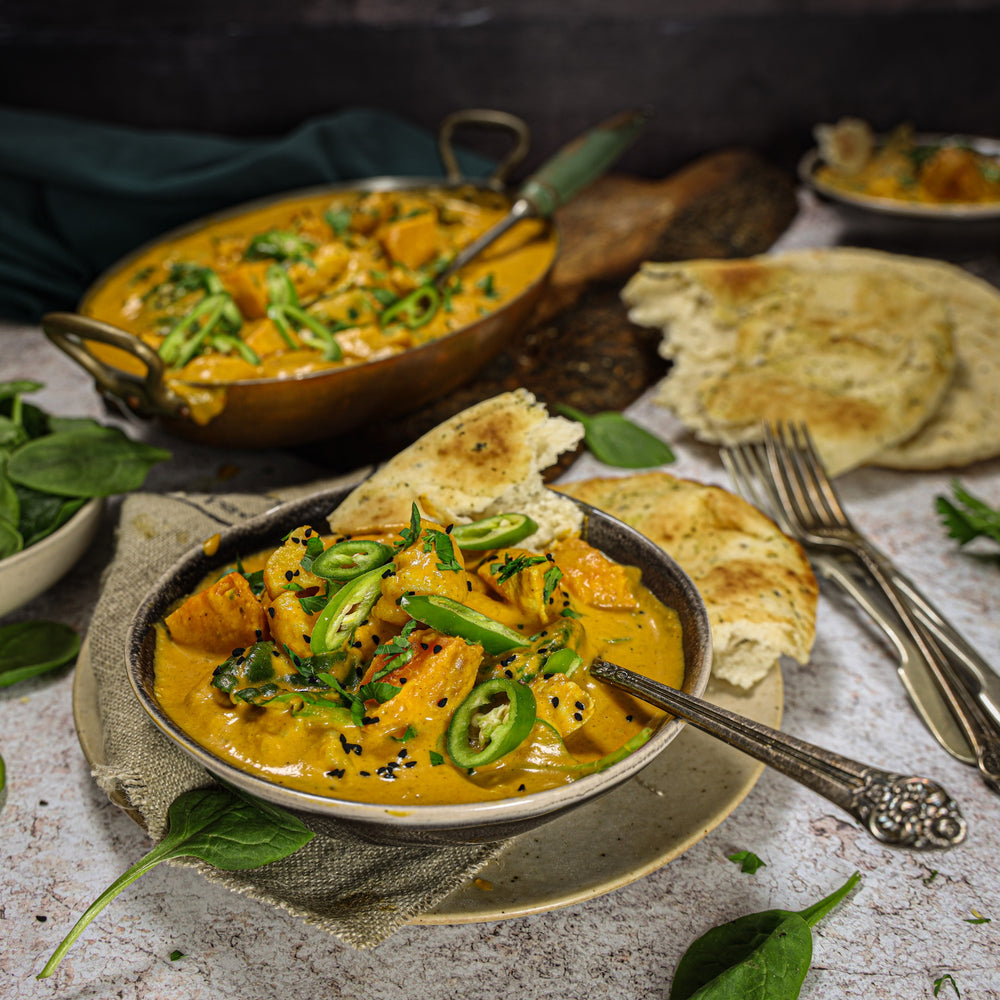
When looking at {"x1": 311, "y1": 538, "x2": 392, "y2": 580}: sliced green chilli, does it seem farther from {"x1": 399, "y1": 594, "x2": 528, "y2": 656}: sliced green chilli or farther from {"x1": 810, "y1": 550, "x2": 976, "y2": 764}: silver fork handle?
{"x1": 810, "y1": 550, "x2": 976, "y2": 764}: silver fork handle

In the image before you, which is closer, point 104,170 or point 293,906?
point 293,906

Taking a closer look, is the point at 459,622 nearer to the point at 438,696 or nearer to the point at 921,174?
the point at 438,696

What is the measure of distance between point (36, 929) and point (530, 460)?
144 centimetres

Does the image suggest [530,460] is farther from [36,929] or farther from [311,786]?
[36,929]

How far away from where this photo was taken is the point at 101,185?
13.8 ft

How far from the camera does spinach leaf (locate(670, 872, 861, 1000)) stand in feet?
5.05

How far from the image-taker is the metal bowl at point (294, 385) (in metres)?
2.70

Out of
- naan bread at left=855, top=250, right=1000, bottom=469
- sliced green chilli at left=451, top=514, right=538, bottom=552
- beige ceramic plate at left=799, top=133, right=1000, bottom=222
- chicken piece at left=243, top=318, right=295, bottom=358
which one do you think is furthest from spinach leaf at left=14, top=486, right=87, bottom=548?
beige ceramic plate at left=799, top=133, right=1000, bottom=222

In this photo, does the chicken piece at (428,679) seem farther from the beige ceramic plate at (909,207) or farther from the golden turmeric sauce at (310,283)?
the beige ceramic plate at (909,207)

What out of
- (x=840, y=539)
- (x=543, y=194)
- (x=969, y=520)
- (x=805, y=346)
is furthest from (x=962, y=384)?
(x=543, y=194)

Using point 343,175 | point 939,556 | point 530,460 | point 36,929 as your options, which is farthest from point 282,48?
point 36,929

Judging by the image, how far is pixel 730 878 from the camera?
186 centimetres

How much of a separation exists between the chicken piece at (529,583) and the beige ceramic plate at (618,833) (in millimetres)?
398

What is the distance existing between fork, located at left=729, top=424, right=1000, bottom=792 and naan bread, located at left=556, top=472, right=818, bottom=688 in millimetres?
279
